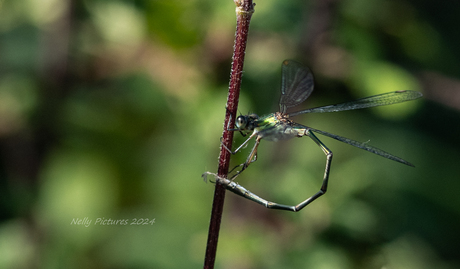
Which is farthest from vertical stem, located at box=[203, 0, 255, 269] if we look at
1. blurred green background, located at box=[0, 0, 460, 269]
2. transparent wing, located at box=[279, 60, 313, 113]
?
blurred green background, located at box=[0, 0, 460, 269]

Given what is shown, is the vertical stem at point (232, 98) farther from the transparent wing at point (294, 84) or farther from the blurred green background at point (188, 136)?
the blurred green background at point (188, 136)

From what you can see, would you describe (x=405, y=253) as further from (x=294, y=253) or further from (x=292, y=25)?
(x=292, y=25)

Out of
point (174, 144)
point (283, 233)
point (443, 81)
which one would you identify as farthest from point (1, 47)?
point (443, 81)

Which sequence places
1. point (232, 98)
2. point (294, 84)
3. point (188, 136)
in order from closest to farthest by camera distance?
1. point (232, 98)
2. point (294, 84)
3. point (188, 136)

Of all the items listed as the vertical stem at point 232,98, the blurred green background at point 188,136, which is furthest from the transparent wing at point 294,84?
the vertical stem at point 232,98

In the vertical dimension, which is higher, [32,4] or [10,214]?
[32,4]

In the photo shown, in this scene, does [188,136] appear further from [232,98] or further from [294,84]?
[232,98]

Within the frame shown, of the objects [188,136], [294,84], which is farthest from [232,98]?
[188,136]
